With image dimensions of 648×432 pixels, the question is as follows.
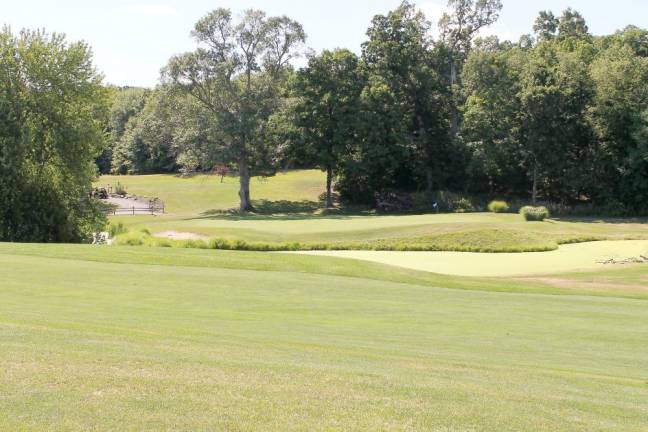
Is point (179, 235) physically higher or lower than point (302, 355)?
higher

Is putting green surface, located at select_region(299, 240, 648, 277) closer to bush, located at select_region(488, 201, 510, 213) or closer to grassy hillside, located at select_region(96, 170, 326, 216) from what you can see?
bush, located at select_region(488, 201, 510, 213)

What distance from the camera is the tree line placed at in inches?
2425

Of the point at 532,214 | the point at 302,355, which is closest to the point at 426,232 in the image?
the point at 532,214

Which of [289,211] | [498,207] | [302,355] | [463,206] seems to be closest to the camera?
[302,355]

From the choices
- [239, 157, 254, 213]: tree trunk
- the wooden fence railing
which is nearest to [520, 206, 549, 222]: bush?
[239, 157, 254, 213]: tree trunk

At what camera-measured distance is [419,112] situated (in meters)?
70.6

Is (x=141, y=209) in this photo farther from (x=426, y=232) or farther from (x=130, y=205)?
(x=426, y=232)

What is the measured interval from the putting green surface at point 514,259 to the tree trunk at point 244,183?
28790 mm

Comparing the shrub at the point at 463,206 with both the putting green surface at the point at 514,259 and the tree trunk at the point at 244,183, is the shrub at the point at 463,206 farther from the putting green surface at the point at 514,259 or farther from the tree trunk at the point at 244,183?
the putting green surface at the point at 514,259

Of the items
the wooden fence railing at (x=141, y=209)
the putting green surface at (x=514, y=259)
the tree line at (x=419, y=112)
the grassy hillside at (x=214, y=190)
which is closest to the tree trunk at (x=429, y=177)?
the tree line at (x=419, y=112)

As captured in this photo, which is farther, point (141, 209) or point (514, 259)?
point (141, 209)

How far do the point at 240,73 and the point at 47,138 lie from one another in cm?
2827

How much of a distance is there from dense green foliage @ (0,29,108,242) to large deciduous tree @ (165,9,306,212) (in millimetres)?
20496

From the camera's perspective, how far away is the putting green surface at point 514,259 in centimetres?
3148
